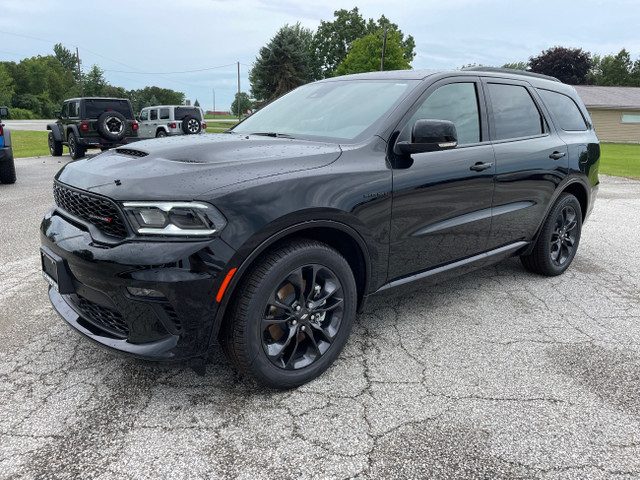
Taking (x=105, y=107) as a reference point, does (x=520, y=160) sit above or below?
below

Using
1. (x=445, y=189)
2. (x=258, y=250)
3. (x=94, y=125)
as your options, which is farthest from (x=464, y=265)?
(x=94, y=125)

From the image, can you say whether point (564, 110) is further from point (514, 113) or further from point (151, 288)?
point (151, 288)

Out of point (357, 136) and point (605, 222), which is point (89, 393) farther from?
point (605, 222)

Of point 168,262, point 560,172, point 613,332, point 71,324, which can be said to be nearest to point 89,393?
point 71,324

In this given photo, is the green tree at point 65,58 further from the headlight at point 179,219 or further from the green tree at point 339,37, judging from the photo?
the headlight at point 179,219

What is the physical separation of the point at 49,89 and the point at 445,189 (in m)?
104

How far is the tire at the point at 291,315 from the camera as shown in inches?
91.7

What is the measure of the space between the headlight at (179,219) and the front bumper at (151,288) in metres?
0.05

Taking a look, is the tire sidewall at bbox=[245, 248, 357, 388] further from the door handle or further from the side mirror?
the door handle

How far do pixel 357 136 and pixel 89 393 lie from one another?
205 centimetres

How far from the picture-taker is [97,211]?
2320mm

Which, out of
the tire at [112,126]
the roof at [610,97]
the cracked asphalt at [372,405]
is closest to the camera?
the cracked asphalt at [372,405]

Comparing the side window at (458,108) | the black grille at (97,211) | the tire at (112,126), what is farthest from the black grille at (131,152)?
the tire at (112,126)

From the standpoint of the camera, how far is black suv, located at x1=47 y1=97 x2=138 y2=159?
14117mm
